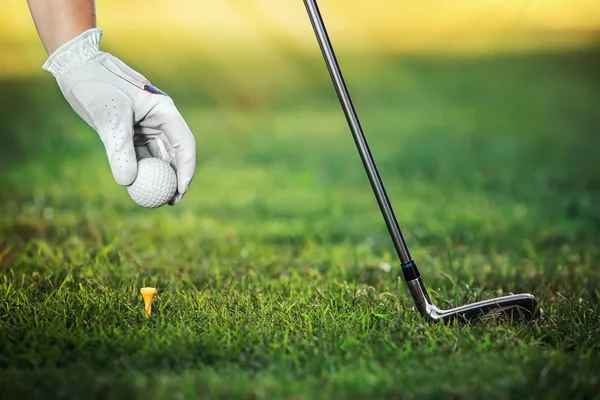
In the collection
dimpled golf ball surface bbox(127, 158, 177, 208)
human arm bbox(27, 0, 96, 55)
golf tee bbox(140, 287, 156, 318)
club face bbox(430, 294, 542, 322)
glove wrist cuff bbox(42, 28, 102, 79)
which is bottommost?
club face bbox(430, 294, 542, 322)

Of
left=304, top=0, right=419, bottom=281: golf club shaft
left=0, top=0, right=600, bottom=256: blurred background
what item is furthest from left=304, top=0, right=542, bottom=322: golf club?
left=0, top=0, right=600, bottom=256: blurred background

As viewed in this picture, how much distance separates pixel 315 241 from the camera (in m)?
4.72

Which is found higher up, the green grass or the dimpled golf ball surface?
the dimpled golf ball surface

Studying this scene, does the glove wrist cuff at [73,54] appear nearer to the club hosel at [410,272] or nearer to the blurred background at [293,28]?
the club hosel at [410,272]

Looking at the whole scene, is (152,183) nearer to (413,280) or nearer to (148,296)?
(148,296)

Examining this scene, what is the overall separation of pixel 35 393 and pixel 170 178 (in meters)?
0.98

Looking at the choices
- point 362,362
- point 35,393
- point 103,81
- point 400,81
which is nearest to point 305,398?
point 362,362

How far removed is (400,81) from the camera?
7910 millimetres

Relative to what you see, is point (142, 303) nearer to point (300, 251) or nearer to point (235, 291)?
point (235, 291)

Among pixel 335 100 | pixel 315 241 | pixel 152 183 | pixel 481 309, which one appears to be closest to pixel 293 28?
pixel 335 100

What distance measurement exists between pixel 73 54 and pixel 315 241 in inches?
83.2

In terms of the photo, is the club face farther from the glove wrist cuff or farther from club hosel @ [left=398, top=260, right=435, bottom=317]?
the glove wrist cuff

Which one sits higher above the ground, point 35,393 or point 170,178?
point 170,178

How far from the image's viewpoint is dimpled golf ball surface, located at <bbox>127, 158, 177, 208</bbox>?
289 centimetres
